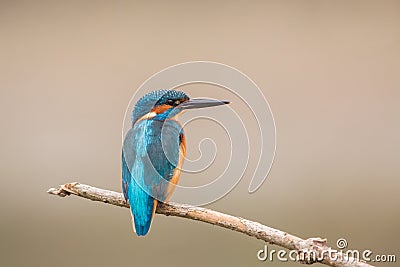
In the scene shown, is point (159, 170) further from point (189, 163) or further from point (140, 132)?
point (189, 163)

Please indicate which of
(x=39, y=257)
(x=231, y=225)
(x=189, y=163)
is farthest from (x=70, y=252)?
(x=231, y=225)

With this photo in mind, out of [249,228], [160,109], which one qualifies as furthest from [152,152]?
[249,228]

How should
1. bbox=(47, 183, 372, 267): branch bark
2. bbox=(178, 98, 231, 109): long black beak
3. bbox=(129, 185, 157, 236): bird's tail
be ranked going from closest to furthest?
bbox=(47, 183, 372, 267): branch bark, bbox=(129, 185, 157, 236): bird's tail, bbox=(178, 98, 231, 109): long black beak

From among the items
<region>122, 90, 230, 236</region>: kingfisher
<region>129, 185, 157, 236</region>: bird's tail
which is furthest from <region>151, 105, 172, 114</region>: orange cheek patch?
<region>129, 185, 157, 236</region>: bird's tail

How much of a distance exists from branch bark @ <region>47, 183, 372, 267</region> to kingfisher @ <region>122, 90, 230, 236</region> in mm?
47

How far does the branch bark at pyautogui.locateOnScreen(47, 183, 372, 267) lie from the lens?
1.48m

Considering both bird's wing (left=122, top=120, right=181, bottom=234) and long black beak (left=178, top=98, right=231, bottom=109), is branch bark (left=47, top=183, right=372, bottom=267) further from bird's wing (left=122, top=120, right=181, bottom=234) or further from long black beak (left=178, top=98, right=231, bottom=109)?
A: long black beak (left=178, top=98, right=231, bottom=109)

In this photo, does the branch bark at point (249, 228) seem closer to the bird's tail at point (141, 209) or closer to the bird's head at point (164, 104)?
the bird's tail at point (141, 209)

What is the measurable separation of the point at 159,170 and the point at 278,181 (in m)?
1.59

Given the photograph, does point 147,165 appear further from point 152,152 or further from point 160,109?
point 160,109

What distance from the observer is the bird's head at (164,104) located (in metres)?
1.89

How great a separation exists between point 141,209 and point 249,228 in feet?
1.00

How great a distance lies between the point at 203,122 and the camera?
122 inches

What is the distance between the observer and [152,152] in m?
1.81
